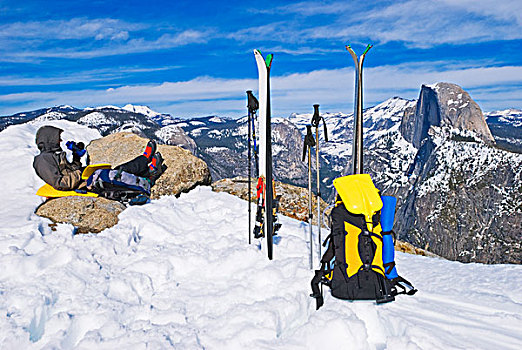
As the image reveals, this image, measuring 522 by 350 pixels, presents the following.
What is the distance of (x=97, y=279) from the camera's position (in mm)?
5945

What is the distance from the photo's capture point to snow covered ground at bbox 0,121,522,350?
14.1 feet

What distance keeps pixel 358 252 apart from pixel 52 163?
27.2 feet

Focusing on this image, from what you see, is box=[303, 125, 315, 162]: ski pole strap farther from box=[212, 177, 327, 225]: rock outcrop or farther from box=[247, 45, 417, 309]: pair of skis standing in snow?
box=[212, 177, 327, 225]: rock outcrop

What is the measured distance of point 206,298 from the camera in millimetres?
5488

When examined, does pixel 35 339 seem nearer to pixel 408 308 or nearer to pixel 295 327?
pixel 295 327

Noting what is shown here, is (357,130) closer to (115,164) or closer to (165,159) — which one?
(165,159)

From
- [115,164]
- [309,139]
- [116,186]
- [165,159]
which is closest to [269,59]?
[309,139]

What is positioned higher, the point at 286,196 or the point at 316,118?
the point at 316,118

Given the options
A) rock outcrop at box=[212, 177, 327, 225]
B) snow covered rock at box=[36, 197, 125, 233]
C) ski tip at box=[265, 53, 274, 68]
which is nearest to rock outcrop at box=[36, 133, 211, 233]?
snow covered rock at box=[36, 197, 125, 233]

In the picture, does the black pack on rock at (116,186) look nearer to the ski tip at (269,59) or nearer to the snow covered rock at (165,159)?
the snow covered rock at (165,159)

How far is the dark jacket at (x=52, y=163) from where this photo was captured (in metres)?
9.55

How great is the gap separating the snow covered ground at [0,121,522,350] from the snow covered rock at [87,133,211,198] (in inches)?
174

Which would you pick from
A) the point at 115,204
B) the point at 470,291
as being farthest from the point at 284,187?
the point at 470,291

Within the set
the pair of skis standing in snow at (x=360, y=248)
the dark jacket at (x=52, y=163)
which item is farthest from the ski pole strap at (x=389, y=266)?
the dark jacket at (x=52, y=163)
